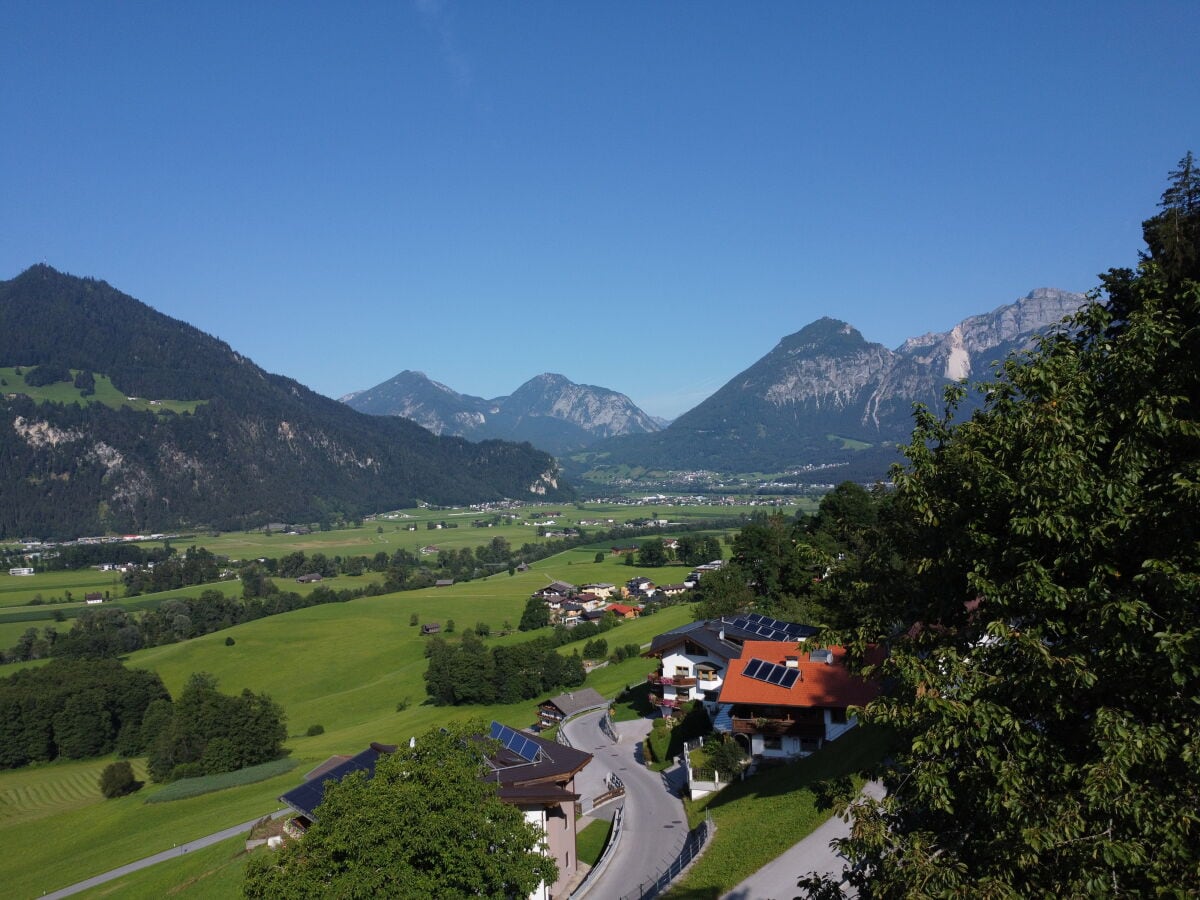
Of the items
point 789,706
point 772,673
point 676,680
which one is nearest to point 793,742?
point 789,706

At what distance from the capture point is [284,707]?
252 feet

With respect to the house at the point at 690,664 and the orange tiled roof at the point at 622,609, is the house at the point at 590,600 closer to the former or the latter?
the orange tiled roof at the point at 622,609

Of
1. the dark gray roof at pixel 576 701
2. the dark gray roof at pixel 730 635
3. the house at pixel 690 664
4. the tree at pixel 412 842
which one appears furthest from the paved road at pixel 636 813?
the tree at pixel 412 842

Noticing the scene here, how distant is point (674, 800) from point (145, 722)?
200 feet

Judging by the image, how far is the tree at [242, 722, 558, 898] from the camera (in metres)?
13.8

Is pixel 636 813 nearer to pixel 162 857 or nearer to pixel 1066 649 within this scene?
pixel 162 857

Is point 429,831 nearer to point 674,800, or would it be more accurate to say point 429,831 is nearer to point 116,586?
point 674,800

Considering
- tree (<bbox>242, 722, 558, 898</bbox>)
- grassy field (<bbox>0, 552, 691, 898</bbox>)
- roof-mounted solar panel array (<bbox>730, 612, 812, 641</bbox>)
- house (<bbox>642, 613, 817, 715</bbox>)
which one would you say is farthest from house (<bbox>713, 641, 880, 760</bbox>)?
grassy field (<bbox>0, 552, 691, 898</bbox>)

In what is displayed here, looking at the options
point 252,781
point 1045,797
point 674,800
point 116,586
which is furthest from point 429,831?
point 116,586

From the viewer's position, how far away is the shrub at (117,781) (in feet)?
192

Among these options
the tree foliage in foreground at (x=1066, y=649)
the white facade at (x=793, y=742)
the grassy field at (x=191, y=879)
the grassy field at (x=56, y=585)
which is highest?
the tree foliage in foreground at (x=1066, y=649)

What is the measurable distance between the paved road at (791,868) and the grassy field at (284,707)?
861 inches

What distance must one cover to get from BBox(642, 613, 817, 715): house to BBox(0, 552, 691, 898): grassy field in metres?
13.6

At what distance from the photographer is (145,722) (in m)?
72.3
